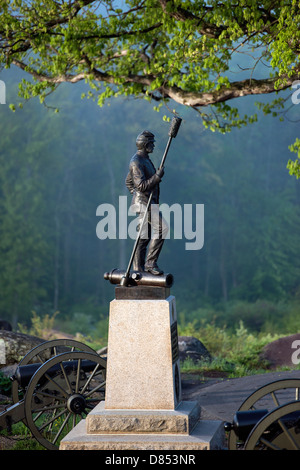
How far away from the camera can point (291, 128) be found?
43656mm

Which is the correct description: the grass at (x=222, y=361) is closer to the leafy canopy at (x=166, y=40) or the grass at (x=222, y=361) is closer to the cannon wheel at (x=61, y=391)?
the cannon wheel at (x=61, y=391)

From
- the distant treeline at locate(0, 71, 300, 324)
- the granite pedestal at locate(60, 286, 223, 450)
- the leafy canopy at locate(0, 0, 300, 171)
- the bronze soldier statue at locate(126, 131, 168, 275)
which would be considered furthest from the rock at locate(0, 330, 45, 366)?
the distant treeline at locate(0, 71, 300, 324)

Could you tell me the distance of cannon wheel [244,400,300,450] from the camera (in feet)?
16.3

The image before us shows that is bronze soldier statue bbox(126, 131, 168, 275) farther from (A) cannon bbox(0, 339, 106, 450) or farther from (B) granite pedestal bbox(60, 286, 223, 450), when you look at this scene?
(A) cannon bbox(0, 339, 106, 450)

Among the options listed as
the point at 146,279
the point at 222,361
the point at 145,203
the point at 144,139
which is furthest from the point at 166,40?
the point at 146,279

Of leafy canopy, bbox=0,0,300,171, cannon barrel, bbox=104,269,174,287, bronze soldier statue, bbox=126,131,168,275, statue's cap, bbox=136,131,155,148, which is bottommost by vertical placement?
cannon barrel, bbox=104,269,174,287

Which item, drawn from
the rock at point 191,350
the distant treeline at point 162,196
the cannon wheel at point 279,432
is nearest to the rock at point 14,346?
the rock at point 191,350

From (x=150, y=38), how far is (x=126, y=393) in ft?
28.4

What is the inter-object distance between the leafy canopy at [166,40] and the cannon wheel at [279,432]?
598cm

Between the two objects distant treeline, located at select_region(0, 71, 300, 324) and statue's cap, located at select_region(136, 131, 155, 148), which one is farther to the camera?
distant treeline, located at select_region(0, 71, 300, 324)

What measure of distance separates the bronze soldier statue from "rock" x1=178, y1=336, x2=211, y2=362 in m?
7.49

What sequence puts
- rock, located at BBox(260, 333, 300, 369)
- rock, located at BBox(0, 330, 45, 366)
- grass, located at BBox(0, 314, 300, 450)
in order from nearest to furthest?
grass, located at BBox(0, 314, 300, 450) < rock, located at BBox(0, 330, 45, 366) < rock, located at BBox(260, 333, 300, 369)

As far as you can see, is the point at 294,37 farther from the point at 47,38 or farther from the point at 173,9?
the point at 47,38

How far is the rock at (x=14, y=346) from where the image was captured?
1139 cm
